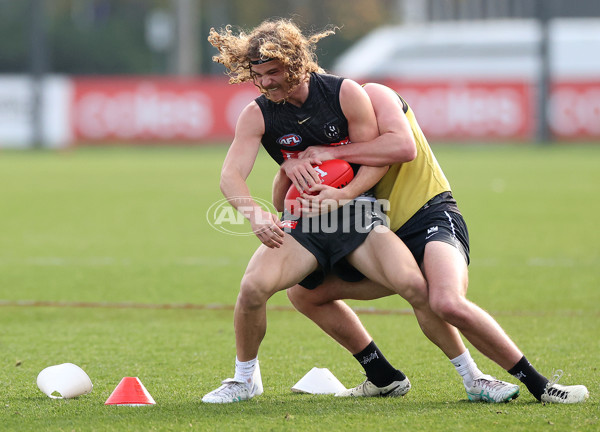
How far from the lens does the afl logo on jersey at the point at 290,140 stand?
211 inches

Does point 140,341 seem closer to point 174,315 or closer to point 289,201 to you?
point 174,315

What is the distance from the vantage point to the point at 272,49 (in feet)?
16.7

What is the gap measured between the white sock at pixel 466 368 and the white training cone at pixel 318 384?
695mm

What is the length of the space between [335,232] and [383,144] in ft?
1.68

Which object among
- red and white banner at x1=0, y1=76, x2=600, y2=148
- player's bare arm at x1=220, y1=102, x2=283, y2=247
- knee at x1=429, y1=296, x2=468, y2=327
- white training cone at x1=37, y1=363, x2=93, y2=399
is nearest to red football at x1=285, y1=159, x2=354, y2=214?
player's bare arm at x1=220, y1=102, x2=283, y2=247

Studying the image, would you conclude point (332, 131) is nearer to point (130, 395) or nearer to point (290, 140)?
point (290, 140)

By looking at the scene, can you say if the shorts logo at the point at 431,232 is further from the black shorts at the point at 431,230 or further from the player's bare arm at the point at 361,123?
the player's bare arm at the point at 361,123

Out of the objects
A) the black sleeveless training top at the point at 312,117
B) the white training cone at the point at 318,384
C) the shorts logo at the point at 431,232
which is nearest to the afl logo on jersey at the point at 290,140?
the black sleeveless training top at the point at 312,117

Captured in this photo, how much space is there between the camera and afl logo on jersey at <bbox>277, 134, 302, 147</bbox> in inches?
211

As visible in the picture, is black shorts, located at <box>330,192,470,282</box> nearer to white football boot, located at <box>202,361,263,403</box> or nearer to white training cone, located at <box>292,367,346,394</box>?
white training cone, located at <box>292,367,346,394</box>

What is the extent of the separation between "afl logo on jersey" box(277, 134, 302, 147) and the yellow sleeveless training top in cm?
52

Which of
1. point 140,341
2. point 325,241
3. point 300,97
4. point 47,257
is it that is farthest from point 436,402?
point 47,257

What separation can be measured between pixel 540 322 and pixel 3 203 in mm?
11218

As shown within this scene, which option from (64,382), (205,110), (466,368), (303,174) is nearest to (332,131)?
(303,174)
